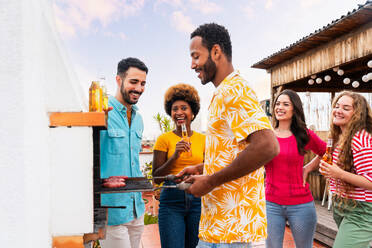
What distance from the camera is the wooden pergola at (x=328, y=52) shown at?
393 centimetres

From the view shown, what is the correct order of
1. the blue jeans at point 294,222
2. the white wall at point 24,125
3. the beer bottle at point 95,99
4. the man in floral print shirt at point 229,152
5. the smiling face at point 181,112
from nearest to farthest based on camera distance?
the white wall at point 24,125
the man in floral print shirt at point 229,152
the beer bottle at point 95,99
the blue jeans at point 294,222
the smiling face at point 181,112

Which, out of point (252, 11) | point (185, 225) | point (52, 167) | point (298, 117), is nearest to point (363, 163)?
point (298, 117)

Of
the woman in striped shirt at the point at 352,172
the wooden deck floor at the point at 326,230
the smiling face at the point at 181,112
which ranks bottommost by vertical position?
the wooden deck floor at the point at 326,230

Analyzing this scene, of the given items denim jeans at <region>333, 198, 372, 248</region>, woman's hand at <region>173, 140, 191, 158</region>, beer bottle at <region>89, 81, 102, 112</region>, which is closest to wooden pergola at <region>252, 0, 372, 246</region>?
denim jeans at <region>333, 198, 372, 248</region>

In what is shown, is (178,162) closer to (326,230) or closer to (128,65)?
(128,65)

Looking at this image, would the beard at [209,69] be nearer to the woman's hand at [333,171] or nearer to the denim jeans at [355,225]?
the woman's hand at [333,171]

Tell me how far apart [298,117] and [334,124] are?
1.04 feet

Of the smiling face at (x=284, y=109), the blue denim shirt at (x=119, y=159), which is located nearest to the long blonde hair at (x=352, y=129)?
the smiling face at (x=284, y=109)

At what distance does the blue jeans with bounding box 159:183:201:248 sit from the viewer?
2080mm

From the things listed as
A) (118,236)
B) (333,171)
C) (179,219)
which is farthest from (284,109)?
(118,236)

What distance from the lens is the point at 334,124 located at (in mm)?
2393

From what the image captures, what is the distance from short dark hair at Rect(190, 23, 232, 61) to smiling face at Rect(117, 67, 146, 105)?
869 millimetres

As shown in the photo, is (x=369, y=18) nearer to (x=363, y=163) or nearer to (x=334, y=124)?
(x=334, y=124)

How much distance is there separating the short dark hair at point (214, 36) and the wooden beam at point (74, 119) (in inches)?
26.6
